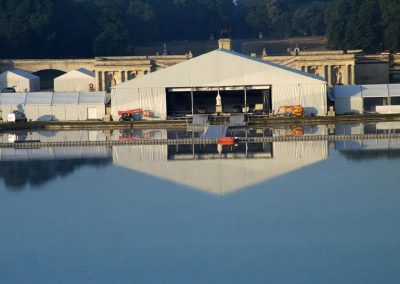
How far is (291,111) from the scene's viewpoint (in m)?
45.4

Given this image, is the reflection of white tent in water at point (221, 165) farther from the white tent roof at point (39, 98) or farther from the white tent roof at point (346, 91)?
the white tent roof at point (39, 98)

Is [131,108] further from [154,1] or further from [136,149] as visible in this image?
[154,1]

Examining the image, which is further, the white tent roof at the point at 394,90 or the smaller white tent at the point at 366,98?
the white tent roof at the point at 394,90

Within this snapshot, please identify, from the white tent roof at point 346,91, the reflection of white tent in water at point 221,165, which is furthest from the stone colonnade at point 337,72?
the reflection of white tent in water at point 221,165

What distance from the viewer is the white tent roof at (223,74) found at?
45.9 m

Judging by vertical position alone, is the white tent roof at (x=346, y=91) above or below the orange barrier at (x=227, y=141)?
above

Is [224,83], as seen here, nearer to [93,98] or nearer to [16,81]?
[93,98]

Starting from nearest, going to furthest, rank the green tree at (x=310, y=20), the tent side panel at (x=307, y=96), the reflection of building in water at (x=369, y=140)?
1. the reflection of building in water at (x=369, y=140)
2. the tent side panel at (x=307, y=96)
3. the green tree at (x=310, y=20)

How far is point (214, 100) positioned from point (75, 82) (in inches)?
565

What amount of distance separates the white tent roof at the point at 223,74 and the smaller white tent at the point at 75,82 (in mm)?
14476

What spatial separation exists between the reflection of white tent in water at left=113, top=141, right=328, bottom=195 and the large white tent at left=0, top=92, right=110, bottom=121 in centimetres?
849

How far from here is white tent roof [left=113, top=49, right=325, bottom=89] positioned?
45894 mm

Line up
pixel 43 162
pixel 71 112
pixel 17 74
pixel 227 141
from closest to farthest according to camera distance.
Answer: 1. pixel 43 162
2. pixel 227 141
3. pixel 71 112
4. pixel 17 74

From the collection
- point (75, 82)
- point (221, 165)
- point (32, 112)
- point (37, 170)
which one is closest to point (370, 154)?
point (221, 165)
